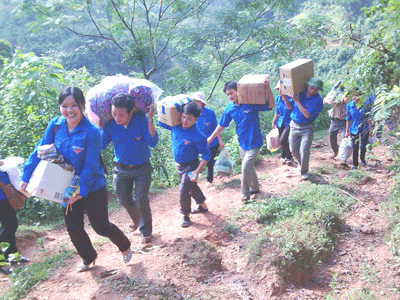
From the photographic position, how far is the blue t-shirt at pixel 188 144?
4520mm

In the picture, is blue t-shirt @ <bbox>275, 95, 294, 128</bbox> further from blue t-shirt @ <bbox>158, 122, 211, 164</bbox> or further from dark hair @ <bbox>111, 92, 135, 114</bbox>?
dark hair @ <bbox>111, 92, 135, 114</bbox>

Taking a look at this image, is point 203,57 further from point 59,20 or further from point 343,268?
point 343,268

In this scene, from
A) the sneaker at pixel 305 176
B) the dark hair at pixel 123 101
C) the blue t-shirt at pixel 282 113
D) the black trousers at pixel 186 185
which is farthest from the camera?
the blue t-shirt at pixel 282 113

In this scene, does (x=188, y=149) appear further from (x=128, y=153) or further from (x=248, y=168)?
(x=248, y=168)

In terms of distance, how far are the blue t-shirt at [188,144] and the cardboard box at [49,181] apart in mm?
1716

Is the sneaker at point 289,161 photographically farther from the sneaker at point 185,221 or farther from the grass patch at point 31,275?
the grass patch at point 31,275

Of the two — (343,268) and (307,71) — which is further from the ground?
(307,71)

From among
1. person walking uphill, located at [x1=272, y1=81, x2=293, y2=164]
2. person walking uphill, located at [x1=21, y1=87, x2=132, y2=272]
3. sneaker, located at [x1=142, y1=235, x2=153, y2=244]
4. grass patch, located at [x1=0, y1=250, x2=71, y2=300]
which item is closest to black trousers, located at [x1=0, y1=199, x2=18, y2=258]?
grass patch, located at [x1=0, y1=250, x2=71, y2=300]

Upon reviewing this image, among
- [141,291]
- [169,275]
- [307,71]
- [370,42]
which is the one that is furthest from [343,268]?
[307,71]

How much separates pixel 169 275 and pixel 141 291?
→ 0.45 metres

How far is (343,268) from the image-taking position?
3.98m

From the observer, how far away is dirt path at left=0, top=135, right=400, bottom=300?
334cm

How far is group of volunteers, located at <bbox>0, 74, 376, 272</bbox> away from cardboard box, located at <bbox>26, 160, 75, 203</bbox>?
13 cm

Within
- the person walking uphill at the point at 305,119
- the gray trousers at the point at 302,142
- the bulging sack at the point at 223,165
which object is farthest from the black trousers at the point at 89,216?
the gray trousers at the point at 302,142
